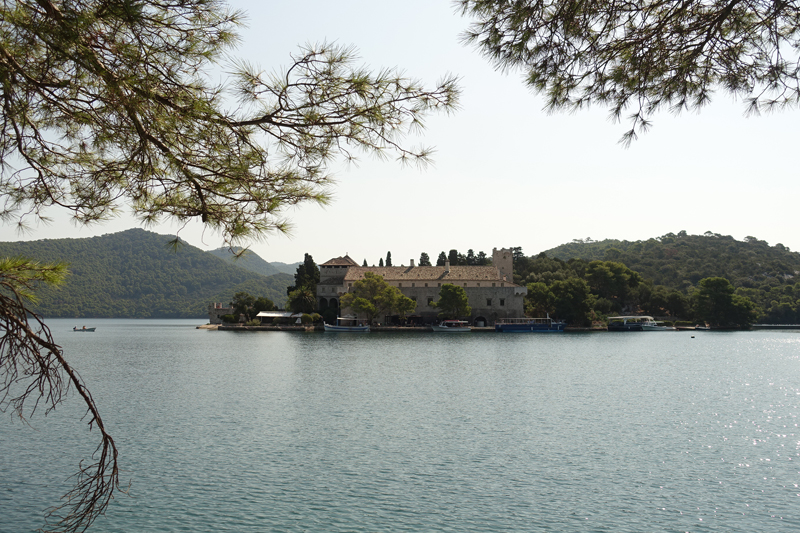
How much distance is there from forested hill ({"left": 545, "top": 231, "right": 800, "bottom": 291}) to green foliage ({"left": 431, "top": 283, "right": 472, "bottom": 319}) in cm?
4000

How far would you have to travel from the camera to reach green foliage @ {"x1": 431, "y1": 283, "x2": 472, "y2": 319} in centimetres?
5569

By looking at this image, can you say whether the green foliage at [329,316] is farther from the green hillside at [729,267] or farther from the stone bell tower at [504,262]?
the green hillside at [729,267]

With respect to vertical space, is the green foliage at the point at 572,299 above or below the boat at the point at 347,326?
above

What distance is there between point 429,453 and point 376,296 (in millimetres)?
45294

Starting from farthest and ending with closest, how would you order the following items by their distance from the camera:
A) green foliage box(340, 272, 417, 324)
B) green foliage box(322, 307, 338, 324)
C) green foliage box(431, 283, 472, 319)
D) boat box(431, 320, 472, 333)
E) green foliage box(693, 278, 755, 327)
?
green foliage box(693, 278, 755, 327), green foliage box(322, 307, 338, 324), green foliage box(340, 272, 417, 324), green foliage box(431, 283, 472, 319), boat box(431, 320, 472, 333)

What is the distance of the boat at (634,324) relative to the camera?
5967 cm

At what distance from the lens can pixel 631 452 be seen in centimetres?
1097

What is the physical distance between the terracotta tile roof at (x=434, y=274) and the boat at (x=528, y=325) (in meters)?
4.05

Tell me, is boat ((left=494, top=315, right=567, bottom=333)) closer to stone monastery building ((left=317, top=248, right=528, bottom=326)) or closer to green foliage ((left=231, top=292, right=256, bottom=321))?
stone monastery building ((left=317, top=248, right=528, bottom=326))

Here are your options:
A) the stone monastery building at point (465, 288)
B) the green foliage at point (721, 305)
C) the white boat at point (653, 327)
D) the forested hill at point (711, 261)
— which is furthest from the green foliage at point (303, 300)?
the forested hill at point (711, 261)

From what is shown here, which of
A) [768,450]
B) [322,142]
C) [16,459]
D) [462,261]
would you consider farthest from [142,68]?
[462,261]

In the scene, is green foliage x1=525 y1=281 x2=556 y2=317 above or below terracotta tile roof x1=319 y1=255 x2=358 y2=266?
Answer: below

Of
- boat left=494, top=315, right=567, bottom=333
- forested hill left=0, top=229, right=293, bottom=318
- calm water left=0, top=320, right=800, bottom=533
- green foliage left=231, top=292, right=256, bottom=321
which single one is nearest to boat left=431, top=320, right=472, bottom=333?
boat left=494, top=315, right=567, bottom=333

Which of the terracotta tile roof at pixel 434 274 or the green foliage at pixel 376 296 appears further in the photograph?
the terracotta tile roof at pixel 434 274
